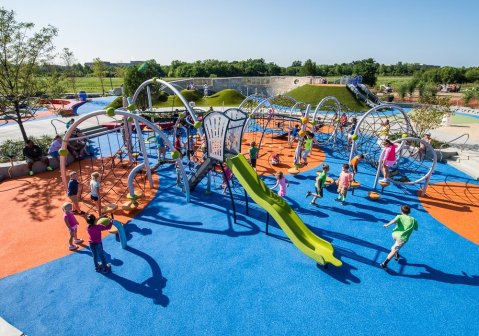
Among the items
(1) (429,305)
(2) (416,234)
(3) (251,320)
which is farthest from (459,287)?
(3) (251,320)

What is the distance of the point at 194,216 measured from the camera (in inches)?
425

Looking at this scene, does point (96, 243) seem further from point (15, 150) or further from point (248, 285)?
point (15, 150)

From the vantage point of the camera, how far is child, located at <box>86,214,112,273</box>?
7262 mm

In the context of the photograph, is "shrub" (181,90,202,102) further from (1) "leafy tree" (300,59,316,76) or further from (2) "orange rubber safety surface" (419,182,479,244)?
(1) "leafy tree" (300,59,316,76)

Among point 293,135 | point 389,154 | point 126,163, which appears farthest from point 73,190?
point 293,135

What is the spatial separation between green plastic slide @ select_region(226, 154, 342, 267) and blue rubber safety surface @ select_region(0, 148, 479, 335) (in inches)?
18.0

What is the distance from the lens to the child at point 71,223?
8.17 metres

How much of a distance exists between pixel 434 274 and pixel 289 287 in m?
4.27

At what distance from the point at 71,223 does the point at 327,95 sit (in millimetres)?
44410

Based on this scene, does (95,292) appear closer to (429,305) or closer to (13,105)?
(429,305)

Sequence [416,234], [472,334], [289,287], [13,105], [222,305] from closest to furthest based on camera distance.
Result: 1. [472,334]
2. [222,305]
3. [289,287]
4. [416,234]
5. [13,105]

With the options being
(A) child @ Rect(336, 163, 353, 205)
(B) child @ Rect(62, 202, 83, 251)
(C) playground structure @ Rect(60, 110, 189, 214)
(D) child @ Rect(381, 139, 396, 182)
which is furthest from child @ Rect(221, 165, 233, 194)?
(D) child @ Rect(381, 139, 396, 182)

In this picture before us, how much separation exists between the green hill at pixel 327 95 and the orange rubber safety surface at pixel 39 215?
3681 centimetres

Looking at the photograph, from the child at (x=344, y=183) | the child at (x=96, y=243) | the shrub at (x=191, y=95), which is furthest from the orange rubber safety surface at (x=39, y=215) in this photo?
the shrub at (x=191, y=95)
